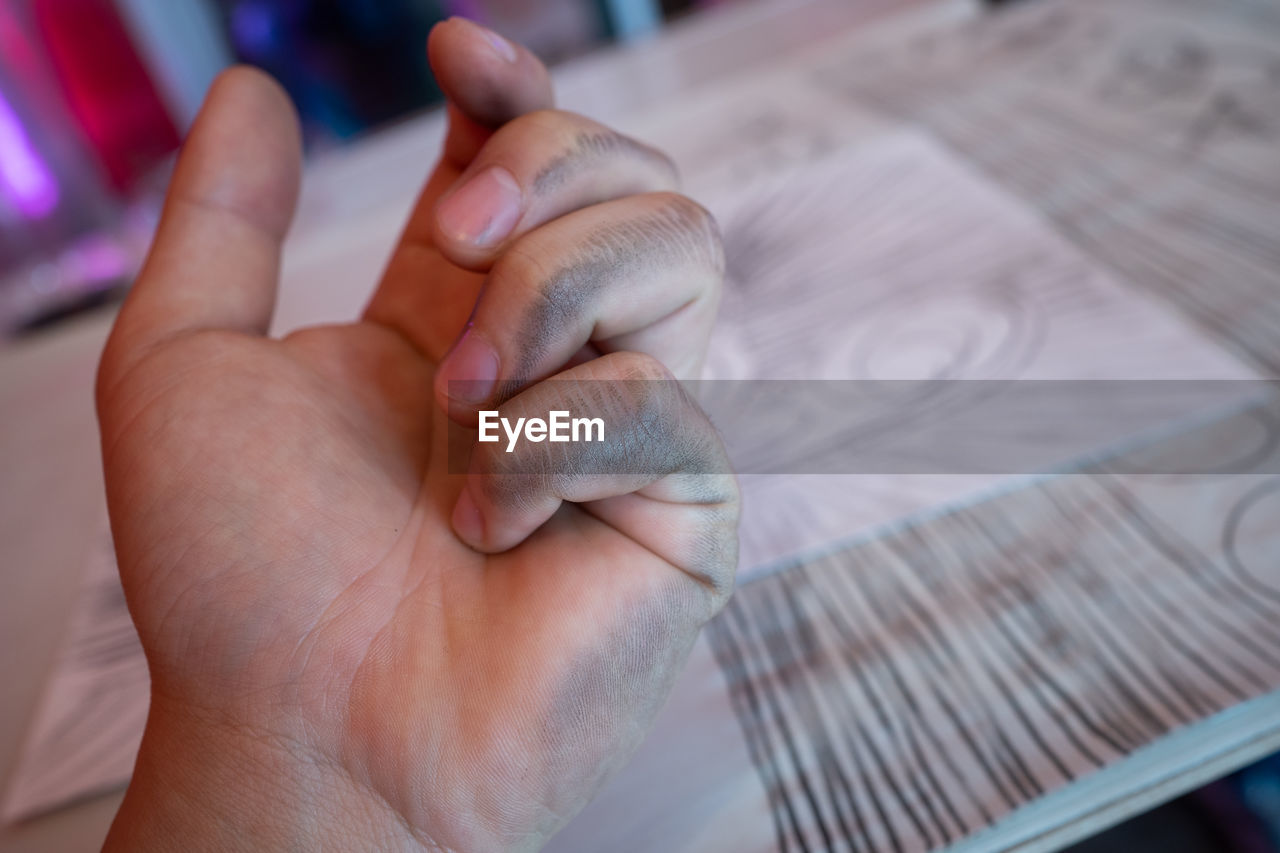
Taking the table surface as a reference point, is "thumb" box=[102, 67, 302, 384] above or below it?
above

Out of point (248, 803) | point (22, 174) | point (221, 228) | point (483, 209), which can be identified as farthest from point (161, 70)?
point (248, 803)

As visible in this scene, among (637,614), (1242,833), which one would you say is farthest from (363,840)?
(1242,833)

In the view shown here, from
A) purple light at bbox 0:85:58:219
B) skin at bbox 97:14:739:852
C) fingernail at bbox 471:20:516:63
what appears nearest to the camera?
skin at bbox 97:14:739:852

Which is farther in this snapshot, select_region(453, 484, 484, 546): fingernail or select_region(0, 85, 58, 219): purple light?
select_region(0, 85, 58, 219): purple light

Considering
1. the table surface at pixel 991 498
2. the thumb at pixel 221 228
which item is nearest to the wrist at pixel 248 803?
the table surface at pixel 991 498

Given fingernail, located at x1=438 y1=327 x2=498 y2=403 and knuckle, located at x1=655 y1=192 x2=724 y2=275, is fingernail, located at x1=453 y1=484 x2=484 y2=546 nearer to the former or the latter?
fingernail, located at x1=438 y1=327 x2=498 y2=403

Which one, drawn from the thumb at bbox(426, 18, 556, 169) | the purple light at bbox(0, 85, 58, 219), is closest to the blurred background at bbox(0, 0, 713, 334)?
the purple light at bbox(0, 85, 58, 219)

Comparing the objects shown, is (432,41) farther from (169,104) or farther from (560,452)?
(169,104)

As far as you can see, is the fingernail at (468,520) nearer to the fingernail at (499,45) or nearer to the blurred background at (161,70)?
the fingernail at (499,45)
